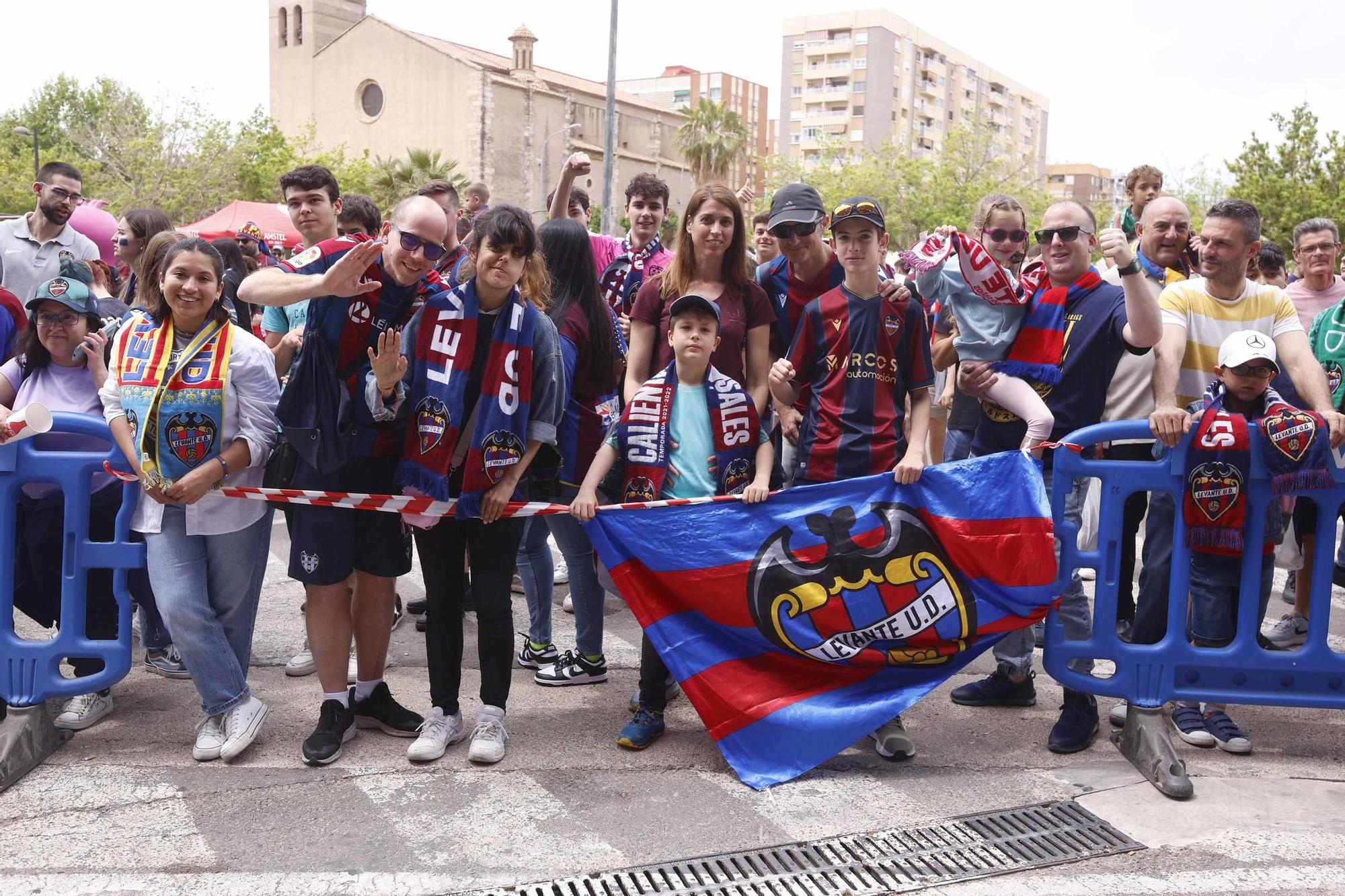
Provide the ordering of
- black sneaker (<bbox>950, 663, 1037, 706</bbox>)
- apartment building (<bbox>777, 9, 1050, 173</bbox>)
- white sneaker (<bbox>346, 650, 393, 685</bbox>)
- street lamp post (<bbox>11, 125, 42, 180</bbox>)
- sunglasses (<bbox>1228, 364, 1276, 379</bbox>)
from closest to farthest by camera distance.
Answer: sunglasses (<bbox>1228, 364, 1276, 379</bbox>) < white sneaker (<bbox>346, 650, 393, 685</bbox>) < black sneaker (<bbox>950, 663, 1037, 706</bbox>) < street lamp post (<bbox>11, 125, 42, 180</bbox>) < apartment building (<bbox>777, 9, 1050, 173</bbox>)

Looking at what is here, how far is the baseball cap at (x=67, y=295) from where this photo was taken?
4504mm

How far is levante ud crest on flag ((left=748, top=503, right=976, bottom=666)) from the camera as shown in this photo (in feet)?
13.8

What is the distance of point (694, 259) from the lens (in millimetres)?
4723

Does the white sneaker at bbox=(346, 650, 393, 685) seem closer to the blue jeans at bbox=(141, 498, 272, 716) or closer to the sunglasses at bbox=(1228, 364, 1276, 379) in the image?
the blue jeans at bbox=(141, 498, 272, 716)

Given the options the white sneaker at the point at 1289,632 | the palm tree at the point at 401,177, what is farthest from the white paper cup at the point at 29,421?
the palm tree at the point at 401,177

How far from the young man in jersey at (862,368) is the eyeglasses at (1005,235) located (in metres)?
0.57

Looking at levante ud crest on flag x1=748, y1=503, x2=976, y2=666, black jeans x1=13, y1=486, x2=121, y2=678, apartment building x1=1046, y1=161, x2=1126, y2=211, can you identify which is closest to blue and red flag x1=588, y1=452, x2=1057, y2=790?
levante ud crest on flag x1=748, y1=503, x2=976, y2=666

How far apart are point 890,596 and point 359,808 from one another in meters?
2.06

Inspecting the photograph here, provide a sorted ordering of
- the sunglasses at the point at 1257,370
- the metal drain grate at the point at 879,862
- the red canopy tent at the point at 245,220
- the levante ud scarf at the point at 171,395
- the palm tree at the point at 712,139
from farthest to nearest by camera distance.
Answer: the palm tree at the point at 712,139
the red canopy tent at the point at 245,220
the sunglasses at the point at 1257,370
the levante ud scarf at the point at 171,395
the metal drain grate at the point at 879,862

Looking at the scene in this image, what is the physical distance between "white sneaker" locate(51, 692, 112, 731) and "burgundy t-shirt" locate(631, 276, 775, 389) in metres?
2.66

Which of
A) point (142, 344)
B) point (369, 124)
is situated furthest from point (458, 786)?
point (369, 124)

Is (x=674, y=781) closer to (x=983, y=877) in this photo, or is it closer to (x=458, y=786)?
(x=458, y=786)

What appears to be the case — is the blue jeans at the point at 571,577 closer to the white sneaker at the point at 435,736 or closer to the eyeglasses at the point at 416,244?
the white sneaker at the point at 435,736

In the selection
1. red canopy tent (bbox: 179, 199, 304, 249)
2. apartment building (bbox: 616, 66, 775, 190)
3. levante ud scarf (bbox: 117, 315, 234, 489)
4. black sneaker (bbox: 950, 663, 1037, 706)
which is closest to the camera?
levante ud scarf (bbox: 117, 315, 234, 489)
